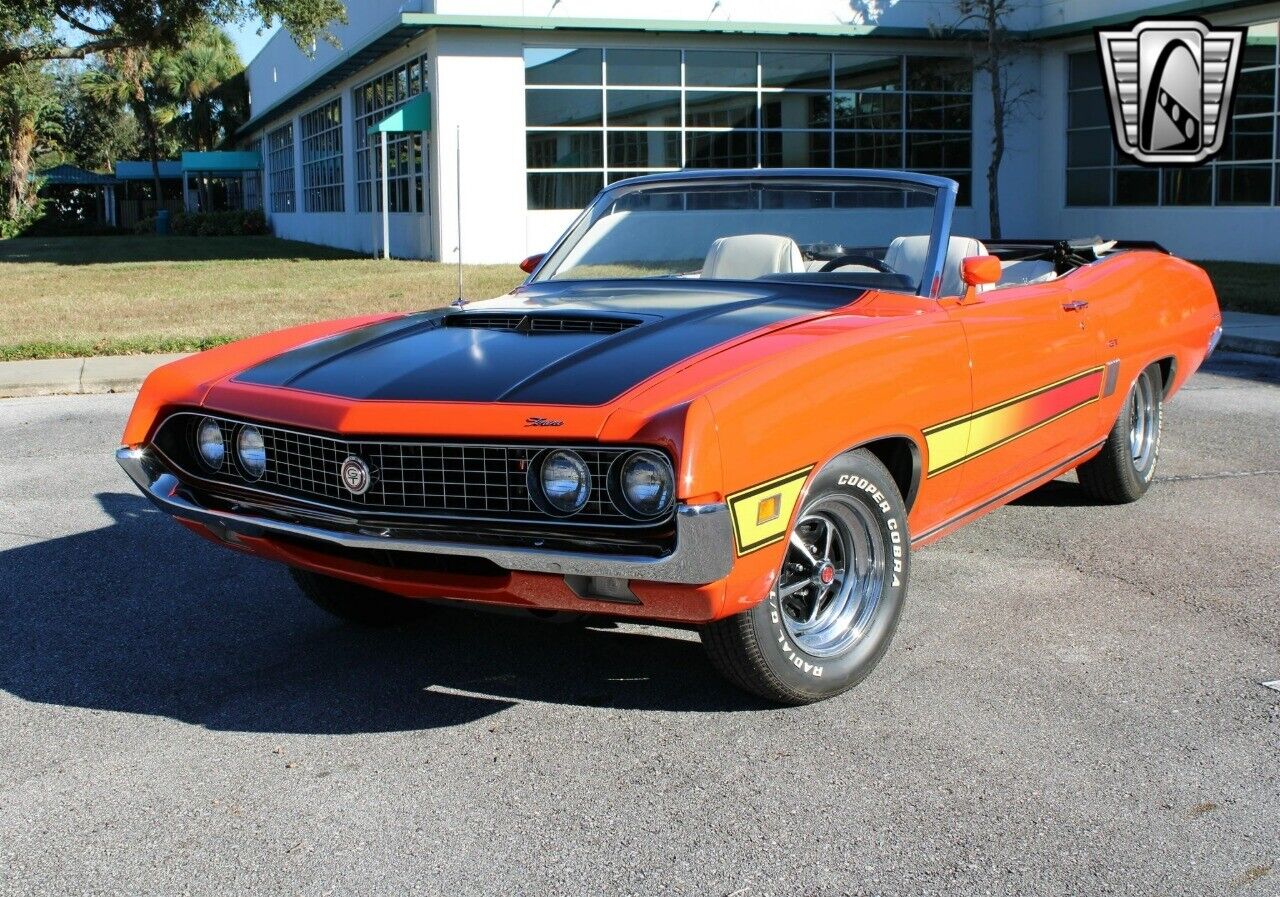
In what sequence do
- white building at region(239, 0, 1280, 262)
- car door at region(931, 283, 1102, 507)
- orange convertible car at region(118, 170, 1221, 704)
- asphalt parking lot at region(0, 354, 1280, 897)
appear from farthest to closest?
white building at region(239, 0, 1280, 262) → car door at region(931, 283, 1102, 507) → orange convertible car at region(118, 170, 1221, 704) → asphalt parking lot at region(0, 354, 1280, 897)

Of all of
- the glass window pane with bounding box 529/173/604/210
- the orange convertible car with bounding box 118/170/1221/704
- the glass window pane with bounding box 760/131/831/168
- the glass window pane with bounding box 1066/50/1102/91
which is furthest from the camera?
the glass window pane with bounding box 760/131/831/168

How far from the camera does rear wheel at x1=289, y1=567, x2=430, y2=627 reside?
4.49 metres

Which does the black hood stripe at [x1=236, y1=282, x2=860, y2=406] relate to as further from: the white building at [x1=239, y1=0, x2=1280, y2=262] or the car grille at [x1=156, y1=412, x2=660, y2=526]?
the white building at [x1=239, y1=0, x2=1280, y2=262]

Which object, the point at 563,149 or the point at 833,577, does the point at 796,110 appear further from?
the point at 833,577

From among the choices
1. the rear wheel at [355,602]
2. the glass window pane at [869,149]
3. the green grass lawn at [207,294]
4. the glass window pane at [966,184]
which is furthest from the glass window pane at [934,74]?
the rear wheel at [355,602]

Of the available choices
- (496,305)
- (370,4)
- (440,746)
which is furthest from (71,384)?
(370,4)

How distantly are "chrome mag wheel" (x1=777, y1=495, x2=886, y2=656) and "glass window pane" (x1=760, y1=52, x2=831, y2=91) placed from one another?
2459 cm

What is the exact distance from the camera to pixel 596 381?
351 centimetres

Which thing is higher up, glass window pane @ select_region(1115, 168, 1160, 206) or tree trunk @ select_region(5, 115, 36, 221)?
tree trunk @ select_region(5, 115, 36, 221)

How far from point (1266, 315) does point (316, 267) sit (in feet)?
55.4

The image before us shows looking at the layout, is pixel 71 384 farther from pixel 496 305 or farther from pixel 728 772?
pixel 728 772

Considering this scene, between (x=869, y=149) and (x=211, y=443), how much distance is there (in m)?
25.7

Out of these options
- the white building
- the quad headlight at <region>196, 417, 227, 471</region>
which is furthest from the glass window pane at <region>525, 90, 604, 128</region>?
the quad headlight at <region>196, 417, 227, 471</region>

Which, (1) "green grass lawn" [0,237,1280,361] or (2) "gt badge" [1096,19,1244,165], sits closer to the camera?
(1) "green grass lawn" [0,237,1280,361]
